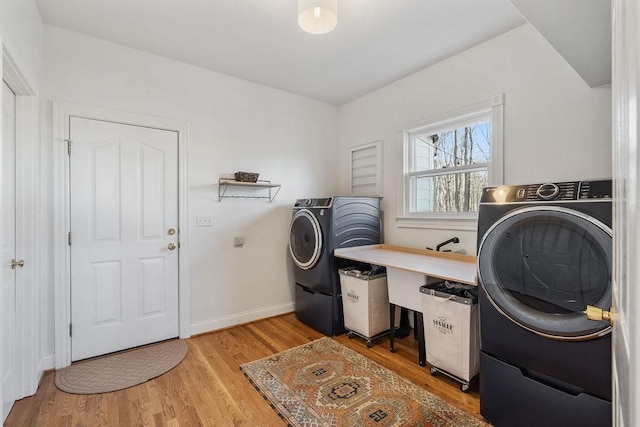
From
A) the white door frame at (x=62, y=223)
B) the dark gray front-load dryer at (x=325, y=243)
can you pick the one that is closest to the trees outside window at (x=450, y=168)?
the dark gray front-load dryer at (x=325, y=243)

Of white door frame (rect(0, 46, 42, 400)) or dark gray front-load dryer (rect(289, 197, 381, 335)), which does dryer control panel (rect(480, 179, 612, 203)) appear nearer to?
dark gray front-load dryer (rect(289, 197, 381, 335))

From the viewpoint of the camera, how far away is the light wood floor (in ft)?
5.95

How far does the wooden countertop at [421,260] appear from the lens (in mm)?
2029

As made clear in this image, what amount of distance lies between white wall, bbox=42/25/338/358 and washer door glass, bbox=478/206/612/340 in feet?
7.68

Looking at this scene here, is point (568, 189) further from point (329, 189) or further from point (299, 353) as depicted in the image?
point (329, 189)

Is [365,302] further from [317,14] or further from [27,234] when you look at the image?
[27,234]

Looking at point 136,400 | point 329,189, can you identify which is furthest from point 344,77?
point 136,400

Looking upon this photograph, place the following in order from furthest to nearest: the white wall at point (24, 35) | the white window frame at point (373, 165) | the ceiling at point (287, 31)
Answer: the white window frame at point (373, 165)
the ceiling at point (287, 31)
the white wall at point (24, 35)

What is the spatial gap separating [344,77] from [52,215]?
284cm

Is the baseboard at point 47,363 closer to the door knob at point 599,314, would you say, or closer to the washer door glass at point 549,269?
the washer door glass at point 549,269

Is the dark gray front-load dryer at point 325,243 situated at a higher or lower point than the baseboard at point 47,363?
higher

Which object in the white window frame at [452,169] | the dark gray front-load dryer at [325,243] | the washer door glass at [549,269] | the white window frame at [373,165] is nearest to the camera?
the washer door glass at [549,269]

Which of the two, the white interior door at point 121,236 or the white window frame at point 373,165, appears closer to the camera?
the white interior door at point 121,236

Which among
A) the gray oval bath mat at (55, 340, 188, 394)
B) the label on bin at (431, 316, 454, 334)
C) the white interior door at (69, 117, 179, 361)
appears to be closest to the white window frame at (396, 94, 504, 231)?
the label on bin at (431, 316, 454, 334)
